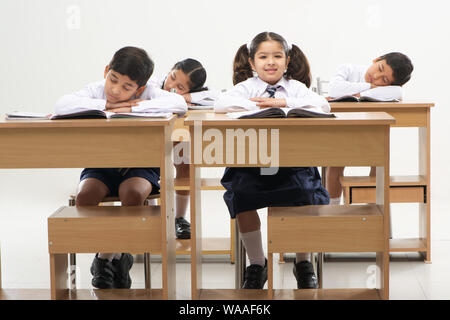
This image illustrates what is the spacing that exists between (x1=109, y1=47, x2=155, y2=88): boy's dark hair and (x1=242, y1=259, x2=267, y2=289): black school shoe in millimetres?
815

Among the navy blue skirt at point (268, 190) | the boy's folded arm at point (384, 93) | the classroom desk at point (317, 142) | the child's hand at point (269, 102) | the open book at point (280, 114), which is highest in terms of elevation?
the boy's folded arm at point (384, 93)

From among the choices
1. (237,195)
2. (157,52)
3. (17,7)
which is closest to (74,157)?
(237,195)

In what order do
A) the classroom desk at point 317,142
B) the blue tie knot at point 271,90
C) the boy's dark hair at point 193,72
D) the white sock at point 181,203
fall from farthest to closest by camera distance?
1. the boy's dark hair at point 193,72
2. the white sock at point 181,203
3. the blue tie knot at point 271,90
4. the classroom desk at point 317,142

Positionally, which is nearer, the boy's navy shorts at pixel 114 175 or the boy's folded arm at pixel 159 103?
the boy's folded arm at pixel 159 103

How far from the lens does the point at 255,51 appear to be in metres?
Answer: 2.72

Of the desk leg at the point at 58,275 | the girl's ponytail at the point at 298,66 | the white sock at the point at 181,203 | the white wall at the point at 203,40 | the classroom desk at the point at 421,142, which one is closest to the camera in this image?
the desk leg at the point at 58,275

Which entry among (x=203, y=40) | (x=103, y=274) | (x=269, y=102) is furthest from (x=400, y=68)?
(x=203, y=40)

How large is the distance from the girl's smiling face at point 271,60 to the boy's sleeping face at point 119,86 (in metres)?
0.48

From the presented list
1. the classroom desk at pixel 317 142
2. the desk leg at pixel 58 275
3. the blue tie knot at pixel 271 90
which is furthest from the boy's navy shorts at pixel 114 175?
the blue tie knot at pixel 271 90

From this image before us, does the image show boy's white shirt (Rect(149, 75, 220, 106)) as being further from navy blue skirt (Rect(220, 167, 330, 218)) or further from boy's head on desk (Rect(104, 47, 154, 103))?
navy blue skirt (Rect(220, 167, 330, 218))

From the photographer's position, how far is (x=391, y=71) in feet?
11.5

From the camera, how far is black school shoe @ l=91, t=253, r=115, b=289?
2.61 m

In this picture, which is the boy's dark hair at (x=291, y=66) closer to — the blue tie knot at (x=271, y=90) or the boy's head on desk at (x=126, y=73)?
the blue tie knot at (x=271, y=90)

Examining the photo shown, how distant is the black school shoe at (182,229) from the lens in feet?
11.0
